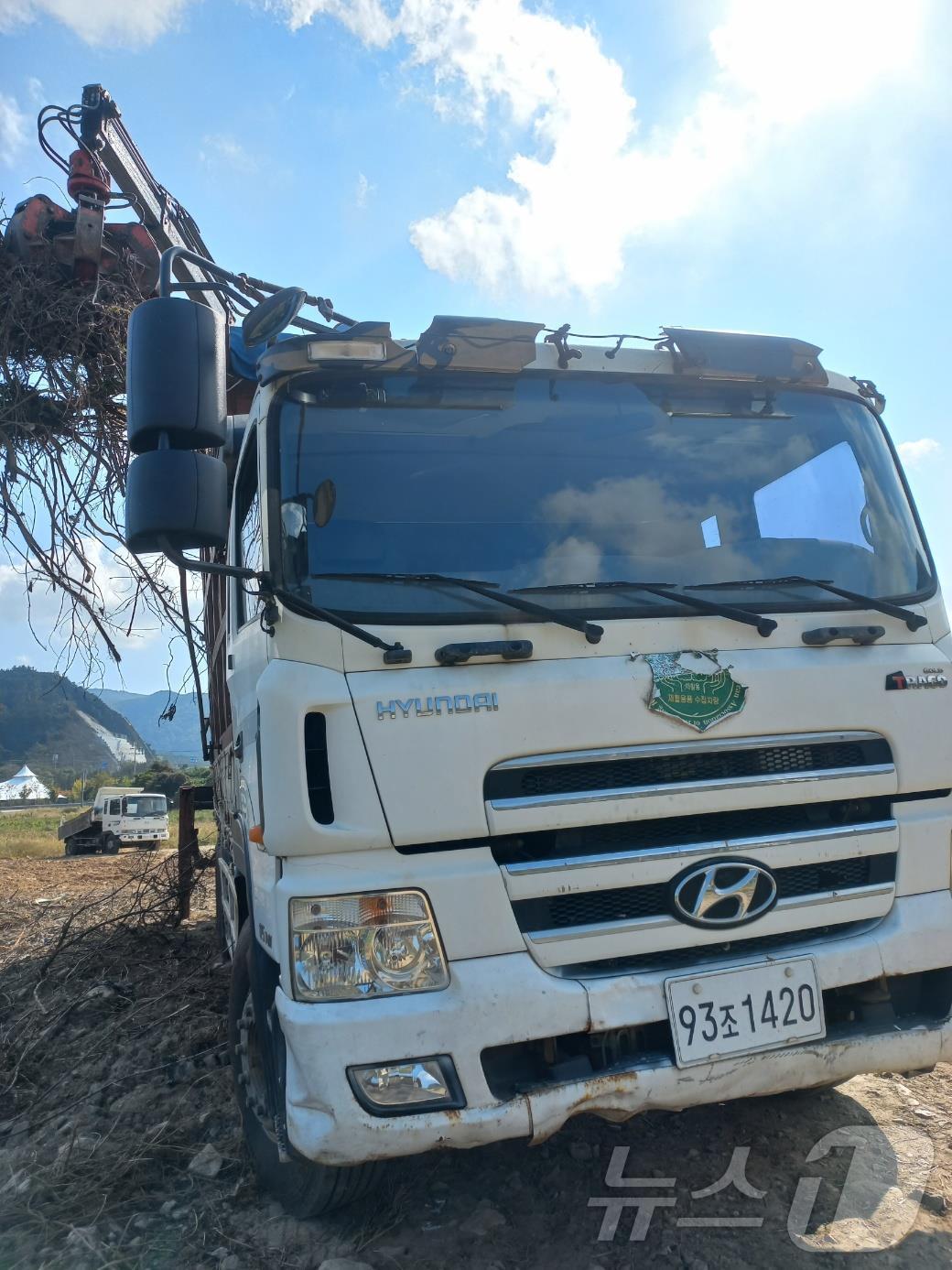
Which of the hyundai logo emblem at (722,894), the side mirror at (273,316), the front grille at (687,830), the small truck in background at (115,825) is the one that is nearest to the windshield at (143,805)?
the small truck in background at (115,825)

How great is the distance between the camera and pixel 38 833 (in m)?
32.6

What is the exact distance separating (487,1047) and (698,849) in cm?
76

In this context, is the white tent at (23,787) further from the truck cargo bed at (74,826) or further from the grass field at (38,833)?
the truck cargo bed at (74,826)

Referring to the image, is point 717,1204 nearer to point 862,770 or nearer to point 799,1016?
point 799,1016

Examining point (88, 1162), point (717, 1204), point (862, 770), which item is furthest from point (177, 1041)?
point (862, 770)

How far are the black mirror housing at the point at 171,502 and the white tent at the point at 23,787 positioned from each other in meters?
63.2

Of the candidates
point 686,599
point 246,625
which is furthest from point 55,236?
point 686,599

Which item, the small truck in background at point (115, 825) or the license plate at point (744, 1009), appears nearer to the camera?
the license plate at point (744, 1009)

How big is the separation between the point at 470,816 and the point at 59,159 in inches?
181

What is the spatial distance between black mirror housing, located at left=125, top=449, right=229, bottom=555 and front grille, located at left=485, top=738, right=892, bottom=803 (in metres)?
1.04

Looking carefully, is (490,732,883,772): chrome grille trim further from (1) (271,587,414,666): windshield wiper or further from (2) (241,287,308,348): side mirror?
(2) (241,287,308,348): side mirror

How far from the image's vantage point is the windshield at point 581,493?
2.51 meters

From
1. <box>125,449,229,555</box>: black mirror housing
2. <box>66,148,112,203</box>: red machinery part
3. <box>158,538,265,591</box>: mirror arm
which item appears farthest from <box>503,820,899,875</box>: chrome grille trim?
<box>66,148,112,203</box>: red machinery part

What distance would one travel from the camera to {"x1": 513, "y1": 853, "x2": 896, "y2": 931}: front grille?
2295 millimetres
